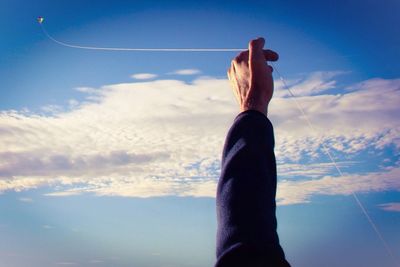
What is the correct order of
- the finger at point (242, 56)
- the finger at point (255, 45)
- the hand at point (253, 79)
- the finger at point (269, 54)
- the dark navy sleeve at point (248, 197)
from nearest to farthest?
the dark navy sleeve at point (248, 197) → the hand at point (253, 79) → the finger at point (255, 45) → the finger at point (242, 56) → the finger at point (269, 54)

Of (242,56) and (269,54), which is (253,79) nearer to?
(242,56)

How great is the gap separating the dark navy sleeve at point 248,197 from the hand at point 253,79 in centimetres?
13

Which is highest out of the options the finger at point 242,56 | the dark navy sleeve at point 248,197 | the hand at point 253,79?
the finger at point 242,56

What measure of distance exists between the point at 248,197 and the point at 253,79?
672 mm

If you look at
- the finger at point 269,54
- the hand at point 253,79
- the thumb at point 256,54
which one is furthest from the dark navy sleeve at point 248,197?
the finger at point 269,54

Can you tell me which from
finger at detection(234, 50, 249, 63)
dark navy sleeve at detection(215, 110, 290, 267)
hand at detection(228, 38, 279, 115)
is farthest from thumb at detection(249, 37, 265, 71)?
dark navy sleeve at detection(215, 110, 290, 267)

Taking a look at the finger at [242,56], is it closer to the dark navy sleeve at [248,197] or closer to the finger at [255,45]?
the finger at [255,45]

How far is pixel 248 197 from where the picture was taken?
64.6 inches

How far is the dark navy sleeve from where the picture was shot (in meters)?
1.52

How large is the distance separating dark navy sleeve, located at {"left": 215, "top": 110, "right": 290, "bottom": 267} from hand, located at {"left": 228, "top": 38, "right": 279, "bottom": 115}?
0.13 m

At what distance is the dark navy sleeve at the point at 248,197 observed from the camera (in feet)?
4.98

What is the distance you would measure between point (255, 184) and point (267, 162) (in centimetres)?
15

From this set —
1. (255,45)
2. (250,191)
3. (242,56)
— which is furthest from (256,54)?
(250,191)

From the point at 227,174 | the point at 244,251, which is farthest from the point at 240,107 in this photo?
the point at 244,251
